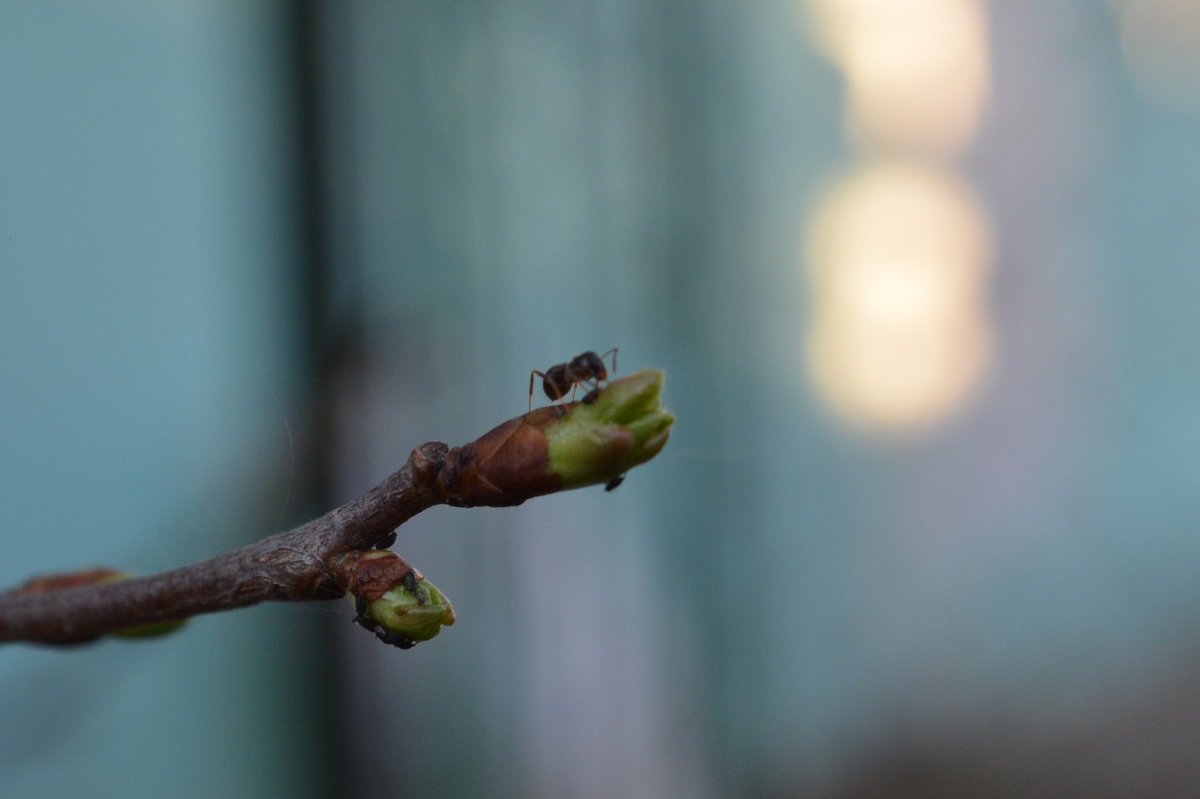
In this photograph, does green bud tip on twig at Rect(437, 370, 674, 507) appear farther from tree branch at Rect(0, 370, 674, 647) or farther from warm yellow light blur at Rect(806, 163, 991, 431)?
warm yellow light blur at Rect(806, 163, 991, 431)

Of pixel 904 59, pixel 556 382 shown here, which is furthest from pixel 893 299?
pixel 556 382

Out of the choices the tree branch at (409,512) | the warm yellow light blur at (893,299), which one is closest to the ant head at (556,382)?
the tree branch at (409,512)

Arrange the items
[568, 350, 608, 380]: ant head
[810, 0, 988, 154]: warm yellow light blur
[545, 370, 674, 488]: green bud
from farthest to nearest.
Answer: [810, 0, 988, 154]: warm yellow light blur < [568, 350, 608, 380]: ant head < [545, 370, 674, 488]: green bud

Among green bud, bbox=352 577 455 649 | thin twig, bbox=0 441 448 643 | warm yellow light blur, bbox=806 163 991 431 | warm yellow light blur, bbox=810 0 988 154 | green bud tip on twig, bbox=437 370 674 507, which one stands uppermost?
warm yellow light blur, bbox=810 0 988 154

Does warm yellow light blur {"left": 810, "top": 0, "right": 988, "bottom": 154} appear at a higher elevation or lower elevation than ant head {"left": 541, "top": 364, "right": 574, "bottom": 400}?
higher

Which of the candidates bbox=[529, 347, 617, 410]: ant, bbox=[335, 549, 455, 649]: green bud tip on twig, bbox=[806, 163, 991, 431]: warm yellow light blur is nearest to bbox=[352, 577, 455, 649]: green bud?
bbox=[335, 549, 455, 649]: green bud tip on twig

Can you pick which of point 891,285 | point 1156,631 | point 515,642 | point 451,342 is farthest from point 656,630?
point 1156,631

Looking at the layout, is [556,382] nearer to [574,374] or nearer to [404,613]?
[574,374]
